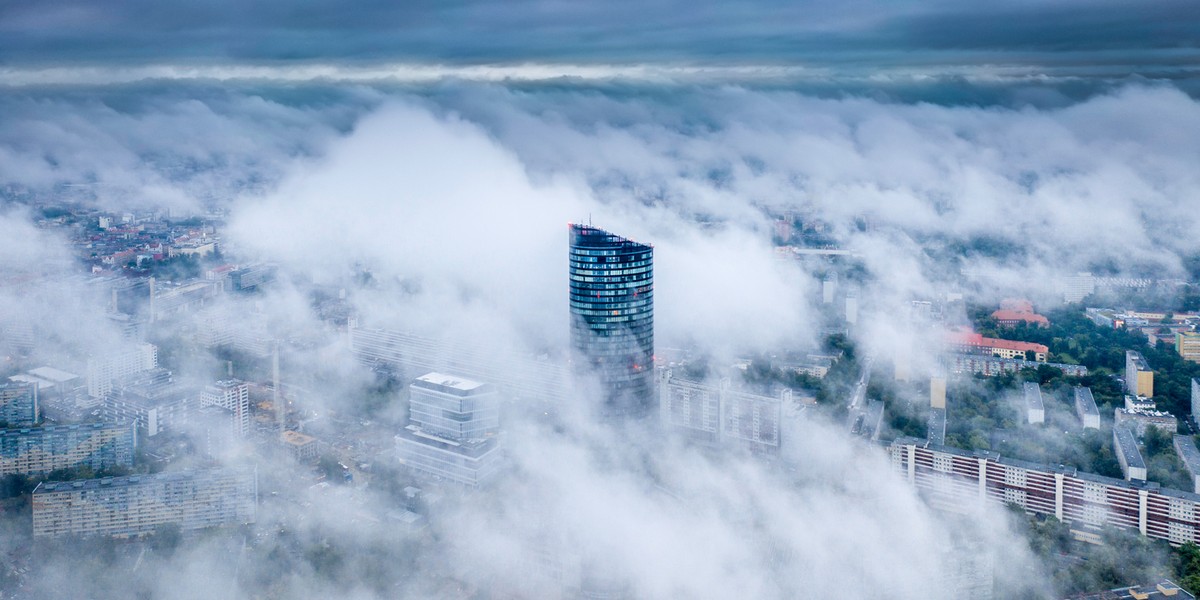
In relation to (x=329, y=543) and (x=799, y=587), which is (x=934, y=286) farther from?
(x=329, y=543)

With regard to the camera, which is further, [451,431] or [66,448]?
[451,431]

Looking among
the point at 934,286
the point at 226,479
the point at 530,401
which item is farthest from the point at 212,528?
the point at 934,286

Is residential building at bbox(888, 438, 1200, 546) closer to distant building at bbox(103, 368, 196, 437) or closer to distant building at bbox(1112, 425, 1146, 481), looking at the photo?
distant building at bbox(1112, 425, 1146, 481)

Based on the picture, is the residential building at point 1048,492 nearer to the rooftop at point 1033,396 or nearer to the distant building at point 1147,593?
the distant building at point 1147,593

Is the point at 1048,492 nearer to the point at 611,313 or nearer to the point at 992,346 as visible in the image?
the point at 992,346

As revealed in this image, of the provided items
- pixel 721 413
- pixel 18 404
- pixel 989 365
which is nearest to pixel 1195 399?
pixel 989 365

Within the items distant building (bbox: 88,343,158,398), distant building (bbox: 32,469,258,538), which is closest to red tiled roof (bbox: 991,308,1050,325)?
distant building (bbox: 32,469,258,538)

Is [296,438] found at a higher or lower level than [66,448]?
lower
